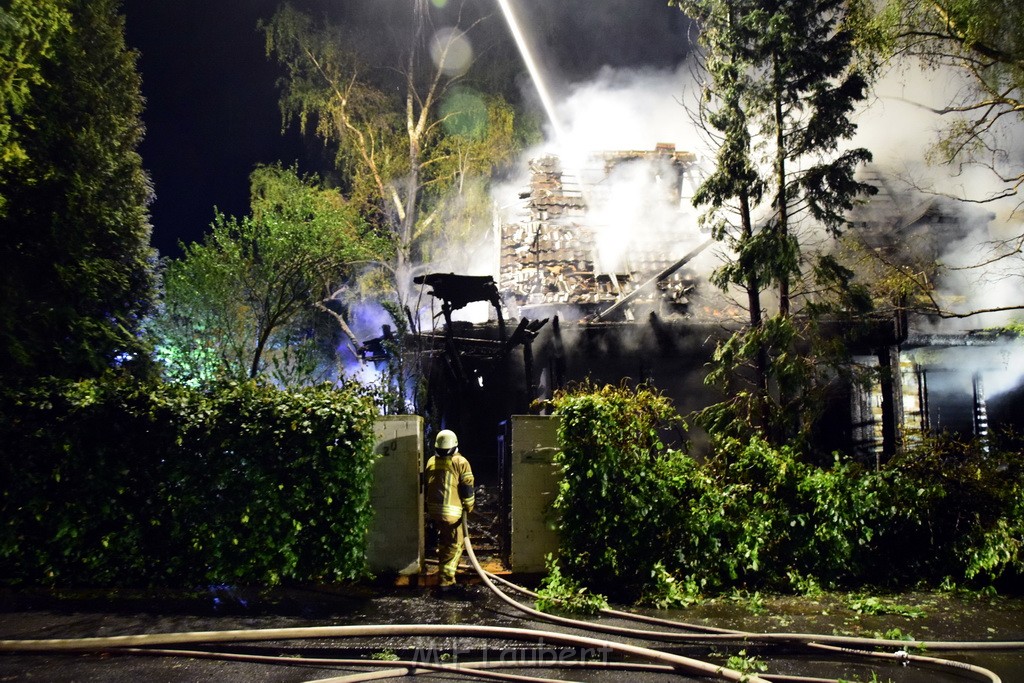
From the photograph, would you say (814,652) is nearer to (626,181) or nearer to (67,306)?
(67,306)

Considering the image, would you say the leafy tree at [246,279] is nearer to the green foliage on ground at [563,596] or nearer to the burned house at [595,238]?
the burned house at [595,238]

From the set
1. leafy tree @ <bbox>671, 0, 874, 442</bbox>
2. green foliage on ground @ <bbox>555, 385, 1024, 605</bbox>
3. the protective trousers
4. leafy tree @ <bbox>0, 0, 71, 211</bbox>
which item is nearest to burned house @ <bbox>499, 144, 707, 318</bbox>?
leafy tree @ <bbox>671, 0, 874, 442</bbox>

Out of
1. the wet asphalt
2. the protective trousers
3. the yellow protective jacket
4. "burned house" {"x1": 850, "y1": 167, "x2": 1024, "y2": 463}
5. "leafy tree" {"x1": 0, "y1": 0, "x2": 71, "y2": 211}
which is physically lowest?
the wet asphalt

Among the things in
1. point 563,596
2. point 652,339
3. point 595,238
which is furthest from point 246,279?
point 563,596

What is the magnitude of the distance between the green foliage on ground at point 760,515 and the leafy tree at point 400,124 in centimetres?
1971

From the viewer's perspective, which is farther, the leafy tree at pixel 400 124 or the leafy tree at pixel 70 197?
the leafy tree at pixel 400 124

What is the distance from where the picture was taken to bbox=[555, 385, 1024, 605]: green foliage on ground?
24.5 feet

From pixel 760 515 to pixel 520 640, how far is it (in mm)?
3417

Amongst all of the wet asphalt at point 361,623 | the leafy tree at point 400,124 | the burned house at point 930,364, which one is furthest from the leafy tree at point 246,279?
the burned house at point 930,364

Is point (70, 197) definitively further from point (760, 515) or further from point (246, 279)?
point (760, 515)

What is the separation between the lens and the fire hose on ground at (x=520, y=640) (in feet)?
16.4

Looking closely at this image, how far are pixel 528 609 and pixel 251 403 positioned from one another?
3.60 metres

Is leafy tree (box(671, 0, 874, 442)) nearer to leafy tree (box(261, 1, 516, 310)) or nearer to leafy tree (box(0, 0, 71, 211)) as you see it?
leafy tree (box(0, 0, 71, 211))

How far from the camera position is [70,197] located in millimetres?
11469
